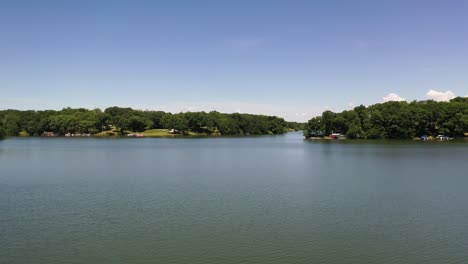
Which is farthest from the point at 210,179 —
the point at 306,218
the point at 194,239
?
the point at 194,239

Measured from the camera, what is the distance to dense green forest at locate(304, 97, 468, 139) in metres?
126

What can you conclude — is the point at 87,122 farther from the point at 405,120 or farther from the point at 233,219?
the point at 233,219

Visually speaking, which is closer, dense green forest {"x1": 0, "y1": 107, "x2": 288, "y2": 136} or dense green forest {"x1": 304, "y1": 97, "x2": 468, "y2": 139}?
dense green forest {"x1": 304, "y1": 97, "x2": 468, "y2": 139}

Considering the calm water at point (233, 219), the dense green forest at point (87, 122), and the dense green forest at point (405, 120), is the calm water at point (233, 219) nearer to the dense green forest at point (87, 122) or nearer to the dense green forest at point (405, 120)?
the dense green forest at point (405, 120)

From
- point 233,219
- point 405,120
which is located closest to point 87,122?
point 405,120

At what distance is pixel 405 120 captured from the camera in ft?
411

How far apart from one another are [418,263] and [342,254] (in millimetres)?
→ 2759

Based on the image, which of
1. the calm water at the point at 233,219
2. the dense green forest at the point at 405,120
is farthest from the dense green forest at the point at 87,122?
the calm water at the point at 233,219

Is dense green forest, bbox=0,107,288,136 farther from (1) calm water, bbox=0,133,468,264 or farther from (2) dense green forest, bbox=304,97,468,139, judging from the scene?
(1) calm water, bbox=0,133,468,264

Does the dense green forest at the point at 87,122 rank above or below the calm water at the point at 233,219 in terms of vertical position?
above

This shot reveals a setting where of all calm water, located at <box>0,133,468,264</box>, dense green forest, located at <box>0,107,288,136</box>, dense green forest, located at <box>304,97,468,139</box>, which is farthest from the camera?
dense green forest, located at <box>0,107,288,136</box>

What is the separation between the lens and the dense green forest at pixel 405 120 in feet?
414

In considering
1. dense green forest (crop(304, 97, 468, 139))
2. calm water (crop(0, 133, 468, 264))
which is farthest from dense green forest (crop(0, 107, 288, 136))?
calm water (crop(0, 133, 468, 264))

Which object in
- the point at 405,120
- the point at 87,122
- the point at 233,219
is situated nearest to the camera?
the point at 233,219
